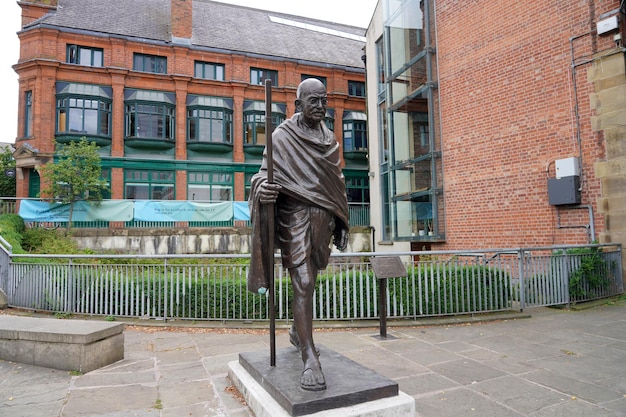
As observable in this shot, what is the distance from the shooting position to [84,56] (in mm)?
23891

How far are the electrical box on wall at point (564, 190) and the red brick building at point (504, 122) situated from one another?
0.08 ft

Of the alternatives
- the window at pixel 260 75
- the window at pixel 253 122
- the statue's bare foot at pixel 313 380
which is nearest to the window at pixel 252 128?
the window at pixel 253 122

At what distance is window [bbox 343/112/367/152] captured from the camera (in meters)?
29.7

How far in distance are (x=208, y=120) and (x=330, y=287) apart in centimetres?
2151

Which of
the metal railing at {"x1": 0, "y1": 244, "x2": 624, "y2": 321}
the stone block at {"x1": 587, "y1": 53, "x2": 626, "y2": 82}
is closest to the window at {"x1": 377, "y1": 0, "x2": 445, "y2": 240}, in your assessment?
the stone block at {"x1": 587, "y1": 53, "x2": 626, "y2": 82}

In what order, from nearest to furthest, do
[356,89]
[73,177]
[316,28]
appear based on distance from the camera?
[73,177]
[356,89]
[316,28]

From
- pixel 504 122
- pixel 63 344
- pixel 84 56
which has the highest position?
pixel 84 56

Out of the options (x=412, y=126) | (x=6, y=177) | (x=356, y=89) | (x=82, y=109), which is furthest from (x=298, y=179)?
(x=6, y=177)

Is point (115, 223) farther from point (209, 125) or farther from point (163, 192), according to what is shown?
point (209, 125)

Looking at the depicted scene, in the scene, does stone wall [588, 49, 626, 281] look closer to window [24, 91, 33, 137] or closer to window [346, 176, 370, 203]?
window [346, 176, 370, 203]

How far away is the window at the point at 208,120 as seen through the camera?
2575 cm

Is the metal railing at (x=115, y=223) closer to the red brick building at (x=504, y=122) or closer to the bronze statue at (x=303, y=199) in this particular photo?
the red brick building at (x=504, y=122)

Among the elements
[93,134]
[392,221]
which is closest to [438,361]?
[392,221]

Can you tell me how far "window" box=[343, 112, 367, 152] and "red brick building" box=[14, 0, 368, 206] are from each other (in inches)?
3.0
